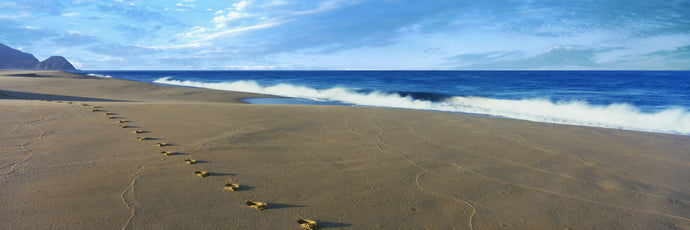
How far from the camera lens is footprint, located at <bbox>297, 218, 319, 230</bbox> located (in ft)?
8.27

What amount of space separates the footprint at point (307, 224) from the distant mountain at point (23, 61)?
6223 inches

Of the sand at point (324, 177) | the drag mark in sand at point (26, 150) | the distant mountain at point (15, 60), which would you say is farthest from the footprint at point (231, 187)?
the distant mountain at point (15, 60)

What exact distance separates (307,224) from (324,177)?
1.11 m

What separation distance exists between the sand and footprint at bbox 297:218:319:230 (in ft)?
0.15

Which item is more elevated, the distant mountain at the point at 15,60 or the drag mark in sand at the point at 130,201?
the distant mountain at the point at 15,60

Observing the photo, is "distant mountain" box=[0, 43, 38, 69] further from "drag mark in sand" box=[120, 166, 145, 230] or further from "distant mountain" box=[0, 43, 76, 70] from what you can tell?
"drag mark in sand" box=[120, 166, 145, 230]

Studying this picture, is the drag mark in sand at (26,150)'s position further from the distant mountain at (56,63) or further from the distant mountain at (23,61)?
the distant mountain at (56,63)

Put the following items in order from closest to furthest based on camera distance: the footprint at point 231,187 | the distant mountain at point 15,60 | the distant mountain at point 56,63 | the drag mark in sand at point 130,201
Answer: the drag mark in sand at point 130,201
the footprint at point 231,187
the distant mountain at point 15,60
the distant mountain at point 56,63

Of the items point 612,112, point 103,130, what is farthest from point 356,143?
point 612,112

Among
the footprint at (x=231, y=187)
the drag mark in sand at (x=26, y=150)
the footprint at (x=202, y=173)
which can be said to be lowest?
the footprint at (x=231, y=187)

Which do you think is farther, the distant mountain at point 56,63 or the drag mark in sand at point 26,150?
the distant mountain at point 56,63

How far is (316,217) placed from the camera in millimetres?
2697

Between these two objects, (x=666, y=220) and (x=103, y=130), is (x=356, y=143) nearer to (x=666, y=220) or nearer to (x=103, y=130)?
(x=666, y=220)

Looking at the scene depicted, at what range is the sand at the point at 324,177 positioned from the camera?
2.70m
